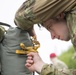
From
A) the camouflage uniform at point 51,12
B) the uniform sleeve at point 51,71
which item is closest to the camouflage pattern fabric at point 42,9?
the camouflage uniform at point 51,12

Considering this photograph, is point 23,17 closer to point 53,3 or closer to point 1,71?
point 53,3

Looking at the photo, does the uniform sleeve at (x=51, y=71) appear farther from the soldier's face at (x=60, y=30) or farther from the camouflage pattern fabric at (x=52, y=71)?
the soldier's face at (x=60, y=30)

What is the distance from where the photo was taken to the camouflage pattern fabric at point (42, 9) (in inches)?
48.5

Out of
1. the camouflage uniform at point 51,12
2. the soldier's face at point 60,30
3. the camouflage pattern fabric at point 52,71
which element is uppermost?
the camouflage uniform at point 51,12

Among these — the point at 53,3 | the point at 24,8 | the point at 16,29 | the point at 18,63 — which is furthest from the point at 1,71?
the point at 53,3

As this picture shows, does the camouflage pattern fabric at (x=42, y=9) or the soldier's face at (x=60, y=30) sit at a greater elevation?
the camouflage pattern fabric at (x=42, y=9)

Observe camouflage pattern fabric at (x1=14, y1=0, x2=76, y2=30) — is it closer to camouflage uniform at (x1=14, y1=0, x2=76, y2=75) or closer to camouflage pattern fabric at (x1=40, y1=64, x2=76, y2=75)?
camouflage uniform at (x1=14, y1=0, x2=76, y2=75)

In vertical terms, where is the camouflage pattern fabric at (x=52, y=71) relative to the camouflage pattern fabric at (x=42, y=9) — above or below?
below

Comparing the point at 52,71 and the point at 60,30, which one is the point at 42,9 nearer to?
the point at 60,30

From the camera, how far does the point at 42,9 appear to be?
1.24 metres

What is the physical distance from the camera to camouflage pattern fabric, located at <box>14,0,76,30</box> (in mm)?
1232

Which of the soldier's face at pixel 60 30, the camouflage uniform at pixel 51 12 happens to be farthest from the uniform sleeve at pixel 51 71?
the soldier's face at pixel 60 30

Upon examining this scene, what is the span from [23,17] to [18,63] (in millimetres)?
238

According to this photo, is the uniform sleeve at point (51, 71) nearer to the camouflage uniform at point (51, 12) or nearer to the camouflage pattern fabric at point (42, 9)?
the camouflage uniform at point (51, 12)
